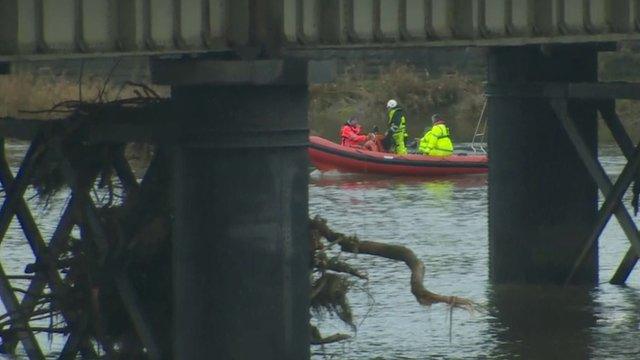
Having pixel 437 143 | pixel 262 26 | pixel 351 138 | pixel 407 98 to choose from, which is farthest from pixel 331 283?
pixel 407 98

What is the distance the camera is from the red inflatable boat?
34.5 meters

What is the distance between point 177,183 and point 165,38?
3.57 ft

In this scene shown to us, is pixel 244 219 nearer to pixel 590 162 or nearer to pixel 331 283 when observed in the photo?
pixel 331 283

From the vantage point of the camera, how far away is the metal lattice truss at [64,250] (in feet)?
40.7

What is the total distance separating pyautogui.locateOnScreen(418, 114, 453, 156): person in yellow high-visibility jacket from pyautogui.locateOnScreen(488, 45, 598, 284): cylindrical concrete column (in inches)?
710

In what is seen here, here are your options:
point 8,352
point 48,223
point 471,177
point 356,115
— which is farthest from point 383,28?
point 356,115

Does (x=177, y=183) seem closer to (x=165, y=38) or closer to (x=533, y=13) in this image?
(x=165, y=38)

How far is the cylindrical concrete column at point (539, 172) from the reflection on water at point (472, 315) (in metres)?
0.32

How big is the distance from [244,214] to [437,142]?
975 inches

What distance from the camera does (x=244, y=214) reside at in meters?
11.6

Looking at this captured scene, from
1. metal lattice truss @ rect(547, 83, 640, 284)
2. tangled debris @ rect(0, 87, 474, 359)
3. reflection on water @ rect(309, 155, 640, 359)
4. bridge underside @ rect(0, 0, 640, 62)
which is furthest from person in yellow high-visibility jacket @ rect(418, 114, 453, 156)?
tangled debris @ rect(0, 87, 474, 359)

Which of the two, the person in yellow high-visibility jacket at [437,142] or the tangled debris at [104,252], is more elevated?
the tangled debris at [104,252]

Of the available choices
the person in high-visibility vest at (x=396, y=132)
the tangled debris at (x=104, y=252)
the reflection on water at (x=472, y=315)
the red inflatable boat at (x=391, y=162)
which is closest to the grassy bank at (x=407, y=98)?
the person in high-visibility vest at (x=396, y=132)

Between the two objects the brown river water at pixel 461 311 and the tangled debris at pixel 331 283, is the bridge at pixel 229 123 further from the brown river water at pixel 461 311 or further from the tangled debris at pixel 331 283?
the brown river water at pixel 461 311
